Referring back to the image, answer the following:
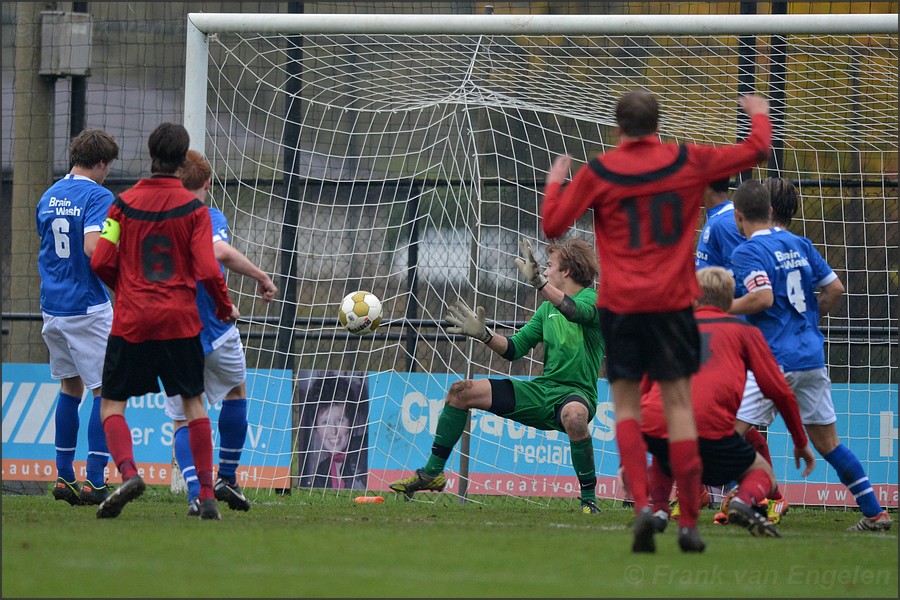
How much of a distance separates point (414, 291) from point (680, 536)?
5061 mm

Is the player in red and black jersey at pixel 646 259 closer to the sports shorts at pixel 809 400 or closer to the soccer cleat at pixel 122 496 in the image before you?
the sports shorts at pixel 809 400

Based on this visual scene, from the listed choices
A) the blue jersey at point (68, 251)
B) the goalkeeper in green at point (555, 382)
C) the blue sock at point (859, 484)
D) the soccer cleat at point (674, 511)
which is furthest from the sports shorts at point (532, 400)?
the blue jersey at point (68, 251)

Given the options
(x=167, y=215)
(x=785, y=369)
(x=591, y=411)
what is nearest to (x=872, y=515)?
(x=785, y=369)

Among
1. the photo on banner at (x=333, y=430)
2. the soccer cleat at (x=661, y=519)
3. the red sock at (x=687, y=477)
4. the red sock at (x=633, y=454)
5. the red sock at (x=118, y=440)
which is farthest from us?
the photo on banner at (x=333, y=430)

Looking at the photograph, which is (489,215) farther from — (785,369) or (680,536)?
(680,536)

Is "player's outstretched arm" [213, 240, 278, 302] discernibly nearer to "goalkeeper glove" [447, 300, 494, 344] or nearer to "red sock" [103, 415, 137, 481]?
"red sock" [103, 415, 137, 481]

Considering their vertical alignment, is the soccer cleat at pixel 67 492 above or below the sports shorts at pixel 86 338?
below

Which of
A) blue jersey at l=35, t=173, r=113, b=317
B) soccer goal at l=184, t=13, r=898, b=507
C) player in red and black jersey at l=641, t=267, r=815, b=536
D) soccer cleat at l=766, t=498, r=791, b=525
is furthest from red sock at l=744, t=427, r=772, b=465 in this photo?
blue jersey at l=35, t=173, r=113, b=317

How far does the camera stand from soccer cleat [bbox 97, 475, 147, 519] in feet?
16.5

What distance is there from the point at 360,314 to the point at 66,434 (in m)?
1.83

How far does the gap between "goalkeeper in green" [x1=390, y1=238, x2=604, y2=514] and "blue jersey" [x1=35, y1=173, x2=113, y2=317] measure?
6.92 ft

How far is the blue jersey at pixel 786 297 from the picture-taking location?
5.81m

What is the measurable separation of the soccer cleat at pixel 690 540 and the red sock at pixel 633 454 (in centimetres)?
21

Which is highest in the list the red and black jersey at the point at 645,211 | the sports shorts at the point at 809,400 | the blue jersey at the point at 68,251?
the red and black jersey at the point at 645,211
